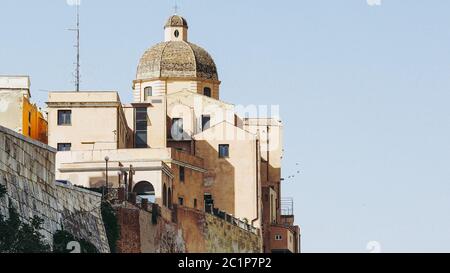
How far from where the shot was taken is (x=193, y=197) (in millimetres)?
73500

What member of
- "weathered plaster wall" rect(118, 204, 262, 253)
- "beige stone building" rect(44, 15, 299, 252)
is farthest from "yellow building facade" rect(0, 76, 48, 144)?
"weathered plaster wall" rect(118, 204, 262, 253)

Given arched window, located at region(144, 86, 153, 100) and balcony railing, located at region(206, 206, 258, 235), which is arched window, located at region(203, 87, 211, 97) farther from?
balcony railing, located at region(206, 206, 258, 235)

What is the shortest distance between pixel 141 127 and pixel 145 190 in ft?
36.9

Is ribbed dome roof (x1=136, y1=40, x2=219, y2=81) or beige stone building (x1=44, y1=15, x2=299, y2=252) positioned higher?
ribbed dome roof (x1=136, y1=40, x2=219, y2=81)

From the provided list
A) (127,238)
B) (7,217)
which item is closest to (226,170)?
(127,238)

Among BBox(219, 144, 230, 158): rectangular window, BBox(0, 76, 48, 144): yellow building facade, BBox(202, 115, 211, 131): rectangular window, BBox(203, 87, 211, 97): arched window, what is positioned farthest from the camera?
BBox(203, 87, 211, 97): arched window

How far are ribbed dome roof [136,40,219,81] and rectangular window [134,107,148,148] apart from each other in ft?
28.9

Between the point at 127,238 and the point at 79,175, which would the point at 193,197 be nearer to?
the point at 79,175

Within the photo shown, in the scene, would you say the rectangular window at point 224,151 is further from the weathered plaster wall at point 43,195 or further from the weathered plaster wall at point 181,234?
the weathered plaster wall at point 43,195

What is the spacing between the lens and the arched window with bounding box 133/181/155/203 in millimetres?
65875

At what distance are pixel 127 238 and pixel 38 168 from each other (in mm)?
13494
